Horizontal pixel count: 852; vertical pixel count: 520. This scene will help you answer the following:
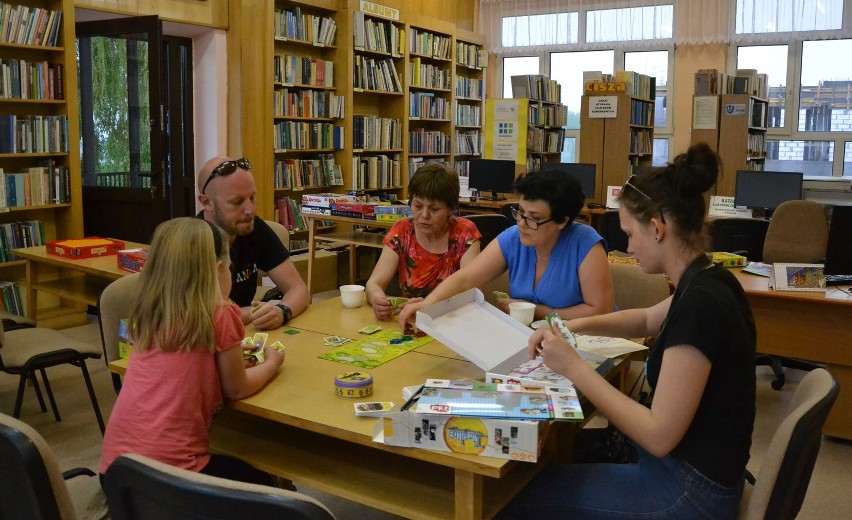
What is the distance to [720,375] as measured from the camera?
160 centimetres

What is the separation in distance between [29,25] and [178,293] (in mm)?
4260

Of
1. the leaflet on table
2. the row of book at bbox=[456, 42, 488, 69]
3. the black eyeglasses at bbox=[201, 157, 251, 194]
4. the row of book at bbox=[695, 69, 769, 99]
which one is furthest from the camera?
the row of book at bbox=[456, 42, 488, 69]

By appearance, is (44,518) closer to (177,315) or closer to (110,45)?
(177,315)

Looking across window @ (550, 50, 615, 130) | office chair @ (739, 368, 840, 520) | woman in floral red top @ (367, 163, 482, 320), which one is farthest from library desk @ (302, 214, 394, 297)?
window @ (550, 50, 615, 130)

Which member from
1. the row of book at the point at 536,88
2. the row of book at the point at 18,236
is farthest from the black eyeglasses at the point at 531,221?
the row of book at the point at 536,88

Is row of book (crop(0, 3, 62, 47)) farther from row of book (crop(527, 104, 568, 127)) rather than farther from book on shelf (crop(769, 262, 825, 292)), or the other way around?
row of book (crop(527, 104, 568, 127))

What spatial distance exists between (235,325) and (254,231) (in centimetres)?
112

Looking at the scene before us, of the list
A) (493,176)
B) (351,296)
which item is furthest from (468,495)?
(493,176)

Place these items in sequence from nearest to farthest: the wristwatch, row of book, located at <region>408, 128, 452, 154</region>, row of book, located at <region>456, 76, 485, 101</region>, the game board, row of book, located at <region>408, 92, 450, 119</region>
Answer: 1. the game board
2. the wristwatch
3. row of book, located at <region>408, 92, 450, 119</region>
4. row of book, located at <region>408, 128, 452, 154</region>
5. row of book, located at <region>456, 76, 485, 101</region>

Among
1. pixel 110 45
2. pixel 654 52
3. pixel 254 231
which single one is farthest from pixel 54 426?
pixel 654 52

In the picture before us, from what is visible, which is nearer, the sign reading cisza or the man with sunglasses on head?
the man with sunglasses on head

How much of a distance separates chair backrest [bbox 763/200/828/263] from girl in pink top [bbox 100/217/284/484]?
13.5ft

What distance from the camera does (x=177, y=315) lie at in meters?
1.75

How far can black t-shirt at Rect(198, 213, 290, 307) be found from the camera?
288cm
